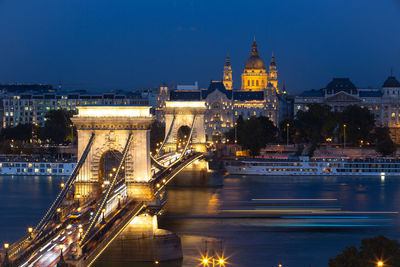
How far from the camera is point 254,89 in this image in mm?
76812

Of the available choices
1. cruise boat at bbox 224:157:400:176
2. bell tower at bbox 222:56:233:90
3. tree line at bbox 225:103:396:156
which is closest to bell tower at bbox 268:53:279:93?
bell tower at bbox 222:56:233:90

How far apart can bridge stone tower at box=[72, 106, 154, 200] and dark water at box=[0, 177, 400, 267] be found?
2.54 meters

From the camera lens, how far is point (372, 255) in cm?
1566

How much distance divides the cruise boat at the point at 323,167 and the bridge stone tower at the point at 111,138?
24.9 m

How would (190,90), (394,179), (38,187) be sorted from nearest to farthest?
(38,187) → (394,179) → (190,90)

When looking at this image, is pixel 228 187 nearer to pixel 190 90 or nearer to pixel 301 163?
pixel 301 163

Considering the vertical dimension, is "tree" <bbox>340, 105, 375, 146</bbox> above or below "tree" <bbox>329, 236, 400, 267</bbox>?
above

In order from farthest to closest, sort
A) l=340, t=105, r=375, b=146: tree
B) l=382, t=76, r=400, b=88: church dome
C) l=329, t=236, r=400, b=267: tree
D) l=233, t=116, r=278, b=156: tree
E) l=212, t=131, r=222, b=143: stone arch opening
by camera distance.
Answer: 1. l=382, t=76, r=400, b=88: church dome
2. l=212, t=131, r=222, b=143: stone arch opening
3. l=340, t=105, r=375, b=146: tree
4. l=233, t=116, r=278, b=156: tree
5. l=329, t=236, r=400, b=267: tree

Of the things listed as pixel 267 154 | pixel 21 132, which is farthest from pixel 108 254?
pixel 21 132

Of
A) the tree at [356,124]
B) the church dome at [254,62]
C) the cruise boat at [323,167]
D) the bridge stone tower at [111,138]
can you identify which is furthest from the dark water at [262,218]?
the church dome at [254,62]

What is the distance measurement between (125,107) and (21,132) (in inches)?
1566

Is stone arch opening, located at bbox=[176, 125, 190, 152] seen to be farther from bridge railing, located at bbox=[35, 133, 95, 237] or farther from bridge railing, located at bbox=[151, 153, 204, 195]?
bridge railing, located at bbox=[35, 133, 95, 237]

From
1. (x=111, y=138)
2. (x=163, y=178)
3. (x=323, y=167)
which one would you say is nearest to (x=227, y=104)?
(x=323, y=167)

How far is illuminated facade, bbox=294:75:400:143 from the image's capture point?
69.4 metres
